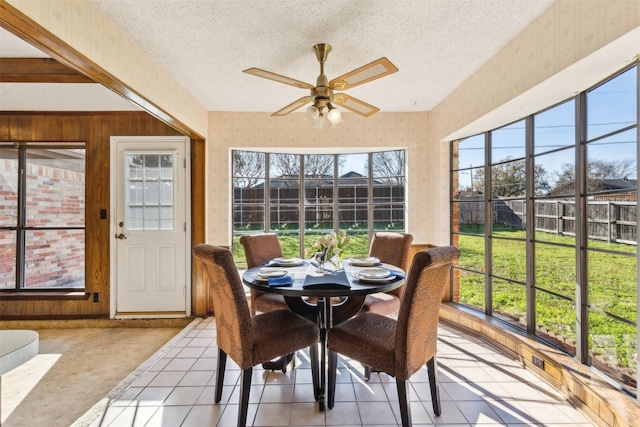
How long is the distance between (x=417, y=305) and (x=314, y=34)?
1.85 meters

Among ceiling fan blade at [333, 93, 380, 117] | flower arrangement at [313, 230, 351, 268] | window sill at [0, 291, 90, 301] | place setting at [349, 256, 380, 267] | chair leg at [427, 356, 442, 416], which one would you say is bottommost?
chair leg at [427, 356, 442, 416]

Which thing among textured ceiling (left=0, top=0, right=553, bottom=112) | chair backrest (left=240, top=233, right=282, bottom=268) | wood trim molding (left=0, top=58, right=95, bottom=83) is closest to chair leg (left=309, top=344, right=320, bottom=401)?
chair backrest (left=240, top=233, right=282, bottom=268)

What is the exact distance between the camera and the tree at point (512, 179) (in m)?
2.53

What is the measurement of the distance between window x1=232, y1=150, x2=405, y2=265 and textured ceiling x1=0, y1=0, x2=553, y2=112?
1289 millimetres

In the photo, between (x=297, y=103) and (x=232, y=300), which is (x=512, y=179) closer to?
(x=297, y=103)

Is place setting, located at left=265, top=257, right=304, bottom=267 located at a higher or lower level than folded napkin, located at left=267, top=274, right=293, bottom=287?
higher

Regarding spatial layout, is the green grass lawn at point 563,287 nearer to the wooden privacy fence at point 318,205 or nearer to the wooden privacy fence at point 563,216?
the wooden privacy fence at point 563,216

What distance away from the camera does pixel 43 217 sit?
3477 millimetres

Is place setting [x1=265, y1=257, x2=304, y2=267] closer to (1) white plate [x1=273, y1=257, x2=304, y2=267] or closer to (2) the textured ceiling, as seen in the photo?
(1) white plate [x1=273, y1=257, x2=304, y2=267]

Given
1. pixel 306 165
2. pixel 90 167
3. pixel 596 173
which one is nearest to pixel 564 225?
pixel 596 173

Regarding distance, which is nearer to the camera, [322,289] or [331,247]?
[322,289]

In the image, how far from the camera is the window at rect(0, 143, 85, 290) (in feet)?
11.2

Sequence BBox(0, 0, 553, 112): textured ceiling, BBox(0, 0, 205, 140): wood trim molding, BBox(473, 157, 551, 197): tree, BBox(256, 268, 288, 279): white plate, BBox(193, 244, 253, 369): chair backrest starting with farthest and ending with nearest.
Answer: BBox(473, 157, 551, 197): tree
BBox(256, 268, 288, 279): white plate
BBox(0, 0, 553, 112): textured ceiling
BBox(193, 244, 253, 369): chair backrest
BBox(0, 0, 205, 140): wood trim molding

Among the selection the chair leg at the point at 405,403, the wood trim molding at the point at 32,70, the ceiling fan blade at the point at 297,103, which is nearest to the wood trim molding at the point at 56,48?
the wood trim molding at the point at 32,70
